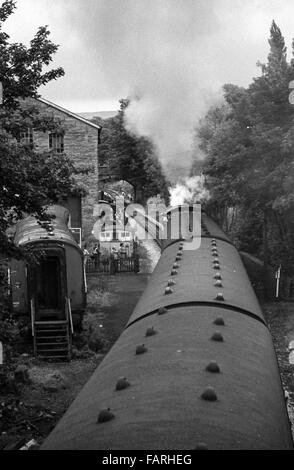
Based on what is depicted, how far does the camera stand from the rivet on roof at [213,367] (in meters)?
5.61

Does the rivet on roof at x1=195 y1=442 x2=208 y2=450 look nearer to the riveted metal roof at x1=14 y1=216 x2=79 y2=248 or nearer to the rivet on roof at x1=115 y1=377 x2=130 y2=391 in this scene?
the rivet on roof at x1=115 y1=377 x2=130 y2=391

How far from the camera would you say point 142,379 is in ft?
18.1

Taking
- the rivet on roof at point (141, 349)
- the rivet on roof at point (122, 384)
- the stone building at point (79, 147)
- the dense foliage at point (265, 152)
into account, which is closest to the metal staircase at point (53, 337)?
the dense foliage at point (265, 152)

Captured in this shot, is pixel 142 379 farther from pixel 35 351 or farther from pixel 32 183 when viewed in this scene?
A: pixel 35 351

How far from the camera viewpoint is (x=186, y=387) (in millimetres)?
5137

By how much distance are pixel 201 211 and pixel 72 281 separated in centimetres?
671

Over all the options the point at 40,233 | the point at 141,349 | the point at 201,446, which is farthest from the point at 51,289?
the point at 201,446

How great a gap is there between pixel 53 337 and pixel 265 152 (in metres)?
10.5

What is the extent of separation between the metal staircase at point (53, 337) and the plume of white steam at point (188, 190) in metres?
11.1

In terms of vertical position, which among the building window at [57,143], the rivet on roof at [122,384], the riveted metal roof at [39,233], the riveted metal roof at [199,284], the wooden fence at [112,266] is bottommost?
the wooden fence at [112,266]

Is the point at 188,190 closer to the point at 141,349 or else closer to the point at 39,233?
the point at 39,233

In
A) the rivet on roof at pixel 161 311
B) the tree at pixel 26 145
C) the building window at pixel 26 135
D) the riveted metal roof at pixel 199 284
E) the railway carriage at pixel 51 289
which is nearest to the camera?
the rivet on roof at pixel 161 311

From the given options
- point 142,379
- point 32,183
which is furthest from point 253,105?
point 142,379

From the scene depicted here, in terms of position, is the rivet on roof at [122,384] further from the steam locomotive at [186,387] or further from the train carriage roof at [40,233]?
the train carriage roof at [40,233]
